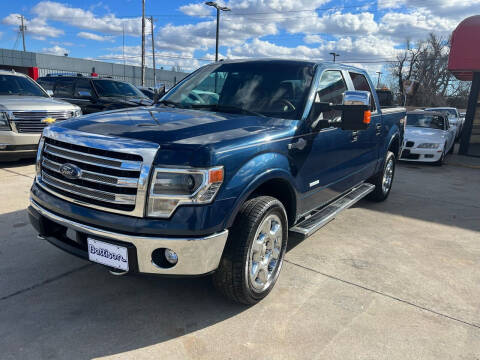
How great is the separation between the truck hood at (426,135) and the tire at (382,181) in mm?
4901

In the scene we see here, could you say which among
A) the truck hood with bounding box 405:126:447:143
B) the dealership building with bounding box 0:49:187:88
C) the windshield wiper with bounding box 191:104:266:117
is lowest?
the truck hood with bounding box 405:126:447:143

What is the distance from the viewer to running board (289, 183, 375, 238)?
10.9 feet

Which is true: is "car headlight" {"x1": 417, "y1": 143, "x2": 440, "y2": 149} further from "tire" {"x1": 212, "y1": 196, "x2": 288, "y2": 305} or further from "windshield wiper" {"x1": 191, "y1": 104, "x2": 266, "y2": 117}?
"tire" {"x1": 212, "y1": 196, "x2": 288, "y2": 305}

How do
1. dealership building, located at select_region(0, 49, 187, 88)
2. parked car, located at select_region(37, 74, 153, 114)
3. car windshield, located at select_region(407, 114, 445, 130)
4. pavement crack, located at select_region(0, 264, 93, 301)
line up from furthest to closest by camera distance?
dealership building, located at select_region(0, 49, 187, 88)
car windshield, located at select_region(407, 114, 445, 130)
parked car, located at select_region(37, 74, 153, 114)
pavement crack, located at select_region(0, 264, 93, 301)

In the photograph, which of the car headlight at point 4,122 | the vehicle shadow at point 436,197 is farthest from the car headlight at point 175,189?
the car headlight at point 4,122

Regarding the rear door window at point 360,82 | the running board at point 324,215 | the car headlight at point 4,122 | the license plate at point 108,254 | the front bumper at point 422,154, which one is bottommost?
the front bumper at point 422,154

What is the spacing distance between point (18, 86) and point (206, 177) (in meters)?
7.55

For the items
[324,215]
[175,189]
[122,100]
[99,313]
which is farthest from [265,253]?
[122,100]

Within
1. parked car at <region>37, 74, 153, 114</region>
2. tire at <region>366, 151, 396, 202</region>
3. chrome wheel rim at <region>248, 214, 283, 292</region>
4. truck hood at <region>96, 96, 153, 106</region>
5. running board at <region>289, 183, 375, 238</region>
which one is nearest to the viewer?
chrome wheel rim at <region>248, 214, 283, 292</region>

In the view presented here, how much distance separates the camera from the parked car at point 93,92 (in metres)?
9.73

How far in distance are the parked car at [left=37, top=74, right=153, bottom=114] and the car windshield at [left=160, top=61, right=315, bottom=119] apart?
5.94 m

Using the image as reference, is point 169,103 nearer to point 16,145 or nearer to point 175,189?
point 175,189

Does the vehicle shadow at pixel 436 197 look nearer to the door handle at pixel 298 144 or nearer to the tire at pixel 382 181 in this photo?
the tire at pixel 382 181

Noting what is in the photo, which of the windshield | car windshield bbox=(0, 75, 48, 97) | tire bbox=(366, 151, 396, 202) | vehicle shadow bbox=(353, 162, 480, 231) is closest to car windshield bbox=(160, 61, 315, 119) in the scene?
tire bbox=(366, 151, 396, 202)
